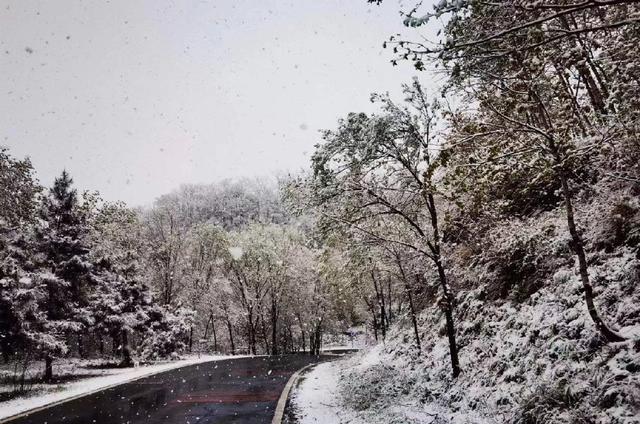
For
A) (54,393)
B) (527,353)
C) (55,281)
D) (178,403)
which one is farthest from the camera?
(55,281)

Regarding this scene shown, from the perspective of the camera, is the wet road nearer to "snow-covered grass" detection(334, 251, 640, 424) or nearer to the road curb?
the road curb

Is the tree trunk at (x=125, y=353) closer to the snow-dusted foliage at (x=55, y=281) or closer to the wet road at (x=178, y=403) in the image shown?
the snow-dusted foliage at (x=55, y=281)

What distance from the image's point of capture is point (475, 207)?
9805 mm

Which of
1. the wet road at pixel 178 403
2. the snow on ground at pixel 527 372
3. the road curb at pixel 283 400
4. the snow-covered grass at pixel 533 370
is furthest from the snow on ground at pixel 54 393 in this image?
the snow-covered grass at pixel 533 370

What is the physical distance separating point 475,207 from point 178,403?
30.5 feet

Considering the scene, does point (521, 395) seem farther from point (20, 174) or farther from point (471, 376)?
point (20, 174)

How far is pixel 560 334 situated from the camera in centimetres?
705

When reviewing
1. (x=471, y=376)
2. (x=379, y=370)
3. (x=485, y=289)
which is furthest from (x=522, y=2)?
(x=379, y=370)

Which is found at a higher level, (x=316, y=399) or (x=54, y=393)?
(x=54, y=393)

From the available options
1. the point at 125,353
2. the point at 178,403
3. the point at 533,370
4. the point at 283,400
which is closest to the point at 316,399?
the point at 283,400

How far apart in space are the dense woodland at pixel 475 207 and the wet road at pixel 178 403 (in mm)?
4072

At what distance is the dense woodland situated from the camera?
5668 mm

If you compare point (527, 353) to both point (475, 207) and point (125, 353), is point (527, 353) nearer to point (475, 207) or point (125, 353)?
point (475, 207)

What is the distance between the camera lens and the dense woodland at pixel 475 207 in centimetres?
567
